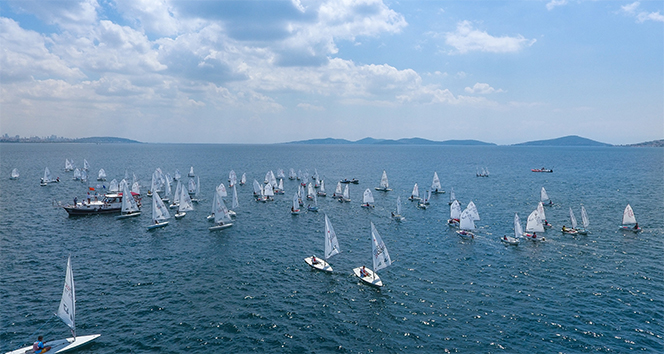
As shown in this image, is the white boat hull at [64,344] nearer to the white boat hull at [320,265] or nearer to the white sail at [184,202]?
the white boat hull at [320,265]

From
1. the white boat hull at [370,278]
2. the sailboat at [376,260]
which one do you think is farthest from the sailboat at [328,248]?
the sailboat at [376,260]

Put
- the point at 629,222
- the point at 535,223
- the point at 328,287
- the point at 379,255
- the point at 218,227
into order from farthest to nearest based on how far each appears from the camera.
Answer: the point at 218,227
the point at 629,222
the point at 535,223
the point at 379,255
the point at 328,287

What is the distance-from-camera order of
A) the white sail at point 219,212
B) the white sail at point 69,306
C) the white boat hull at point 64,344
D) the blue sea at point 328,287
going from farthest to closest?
the white sail at point 219,212, the blue sea at point 328,287, the white sail at point 69,306, the white boat hull at point 64,344

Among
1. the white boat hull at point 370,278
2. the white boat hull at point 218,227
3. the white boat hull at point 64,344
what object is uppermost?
the white boat hull at point 218,227

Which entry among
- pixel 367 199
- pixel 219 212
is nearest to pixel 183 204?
pixel 219 212

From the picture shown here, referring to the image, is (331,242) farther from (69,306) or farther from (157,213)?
(157,213)

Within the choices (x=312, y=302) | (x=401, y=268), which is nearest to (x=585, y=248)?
(x=401, y=268)

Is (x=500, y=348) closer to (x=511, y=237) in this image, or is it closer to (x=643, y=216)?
(x=511, y=237)

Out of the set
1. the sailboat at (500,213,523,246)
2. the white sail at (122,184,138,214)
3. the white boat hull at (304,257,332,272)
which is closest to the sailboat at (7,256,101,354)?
the white boat hull at (304,257,332,272)

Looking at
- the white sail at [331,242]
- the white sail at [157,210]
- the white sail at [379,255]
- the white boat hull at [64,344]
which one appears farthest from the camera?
the white sail at [157,210]
